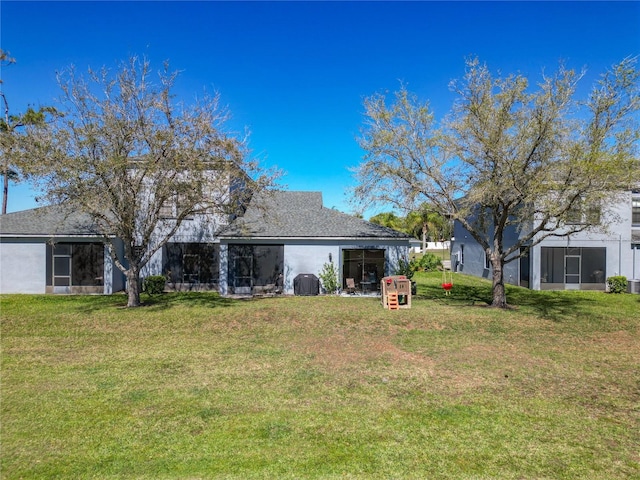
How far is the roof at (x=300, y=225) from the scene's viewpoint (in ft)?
60.8

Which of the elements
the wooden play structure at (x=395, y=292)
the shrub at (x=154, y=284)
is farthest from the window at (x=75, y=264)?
the wooden play structure at (x=395, y=292)

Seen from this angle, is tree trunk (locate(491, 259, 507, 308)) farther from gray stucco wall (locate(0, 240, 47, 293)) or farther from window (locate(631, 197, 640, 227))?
gray stucco wall (locate(0, 240, 47, 293))

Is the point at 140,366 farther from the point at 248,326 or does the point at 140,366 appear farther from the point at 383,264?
the point at 383,264

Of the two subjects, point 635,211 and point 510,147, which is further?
point 635,211

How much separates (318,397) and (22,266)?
784 inches

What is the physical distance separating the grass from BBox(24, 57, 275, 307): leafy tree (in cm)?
457

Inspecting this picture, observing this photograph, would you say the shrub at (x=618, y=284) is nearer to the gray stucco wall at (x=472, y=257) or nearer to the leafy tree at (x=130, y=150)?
the gray stucco wall at (x=472, y=257)

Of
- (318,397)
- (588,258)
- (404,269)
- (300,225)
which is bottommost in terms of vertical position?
(318,397)

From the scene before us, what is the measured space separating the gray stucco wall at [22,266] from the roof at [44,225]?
613mm

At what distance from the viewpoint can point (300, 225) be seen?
19.8 metres

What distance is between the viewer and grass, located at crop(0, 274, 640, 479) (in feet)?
14.5

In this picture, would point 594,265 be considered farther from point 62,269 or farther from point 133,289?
point 62,269

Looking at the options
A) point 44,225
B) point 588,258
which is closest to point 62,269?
point 44,225

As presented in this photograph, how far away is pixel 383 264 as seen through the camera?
19094 millimetres
